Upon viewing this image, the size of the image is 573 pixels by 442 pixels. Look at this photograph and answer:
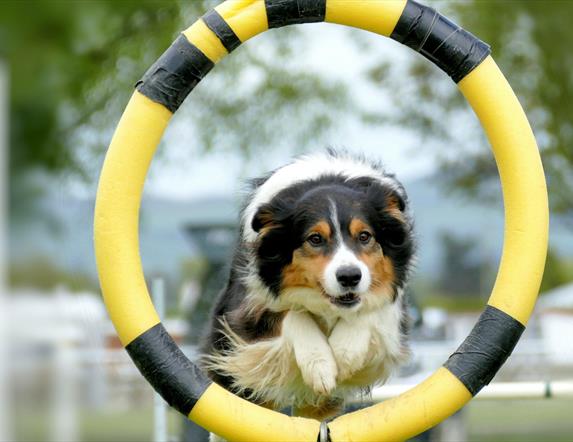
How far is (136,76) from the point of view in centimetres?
1414

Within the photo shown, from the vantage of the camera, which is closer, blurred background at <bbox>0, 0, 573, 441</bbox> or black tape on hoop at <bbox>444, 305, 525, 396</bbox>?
black tape on hoop at <bbox>444, 305, 525, 396</bbox>

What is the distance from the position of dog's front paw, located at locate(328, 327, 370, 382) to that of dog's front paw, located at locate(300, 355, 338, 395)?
5 cm

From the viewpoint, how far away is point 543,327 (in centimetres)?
1366

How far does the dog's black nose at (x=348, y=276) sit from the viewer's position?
419cm

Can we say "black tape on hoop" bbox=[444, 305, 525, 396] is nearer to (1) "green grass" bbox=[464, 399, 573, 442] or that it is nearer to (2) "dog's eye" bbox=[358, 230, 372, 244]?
(2) "dog's eye" bbox=[358, 230, 372, 244]

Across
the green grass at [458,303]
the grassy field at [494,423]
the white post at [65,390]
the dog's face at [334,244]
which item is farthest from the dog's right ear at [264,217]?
the green grass at [458,303]

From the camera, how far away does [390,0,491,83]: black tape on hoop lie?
15.0 ft

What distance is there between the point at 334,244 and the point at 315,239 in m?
0.11

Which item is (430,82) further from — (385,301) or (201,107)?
(385,301)

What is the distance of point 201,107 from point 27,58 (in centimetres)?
315

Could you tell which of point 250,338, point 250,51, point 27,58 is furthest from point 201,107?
point 250,338

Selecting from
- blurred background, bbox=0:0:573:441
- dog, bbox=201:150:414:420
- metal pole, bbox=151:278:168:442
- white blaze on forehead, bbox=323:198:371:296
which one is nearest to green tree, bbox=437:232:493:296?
blurred background, bbox=0:0:573:441

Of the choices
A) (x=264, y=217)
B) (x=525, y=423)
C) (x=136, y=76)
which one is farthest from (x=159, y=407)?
(x=136, y=76)

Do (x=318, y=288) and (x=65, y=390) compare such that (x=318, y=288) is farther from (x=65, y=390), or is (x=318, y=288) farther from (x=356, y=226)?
(x=65, y=390)
